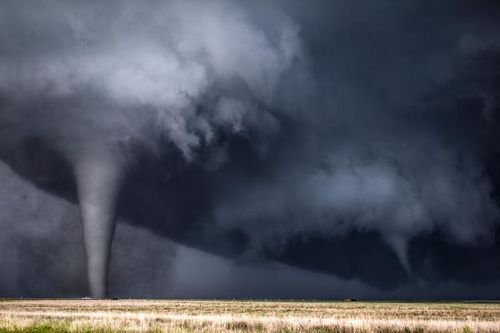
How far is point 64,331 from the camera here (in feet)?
79.3

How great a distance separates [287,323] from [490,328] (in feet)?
38.7

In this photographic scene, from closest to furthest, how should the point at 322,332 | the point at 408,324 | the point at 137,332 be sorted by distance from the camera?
the point at 137,332 < the point at 322,332 < the point at 408,324

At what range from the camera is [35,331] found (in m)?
23.9

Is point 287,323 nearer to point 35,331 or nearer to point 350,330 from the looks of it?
point 350,330

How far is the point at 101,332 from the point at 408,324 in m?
18.4

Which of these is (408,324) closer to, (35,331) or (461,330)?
(461,330)

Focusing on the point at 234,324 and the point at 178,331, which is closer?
the point at 178,331

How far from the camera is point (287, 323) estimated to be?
29500 millimetres

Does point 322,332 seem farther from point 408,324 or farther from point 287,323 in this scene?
point 408,324

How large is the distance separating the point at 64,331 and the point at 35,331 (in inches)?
55.4

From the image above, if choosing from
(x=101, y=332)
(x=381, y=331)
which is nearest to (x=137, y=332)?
(x=101, y=332)

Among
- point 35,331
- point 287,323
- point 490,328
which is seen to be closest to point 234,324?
point 287,323

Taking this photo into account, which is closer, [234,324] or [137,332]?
[137,332]

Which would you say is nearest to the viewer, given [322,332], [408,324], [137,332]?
[137,332]
